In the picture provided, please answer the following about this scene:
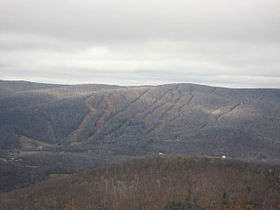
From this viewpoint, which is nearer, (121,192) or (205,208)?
(205,208)

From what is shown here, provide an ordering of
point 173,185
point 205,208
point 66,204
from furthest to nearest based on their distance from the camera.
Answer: point 173,185 < point 66,204 < point 205,208

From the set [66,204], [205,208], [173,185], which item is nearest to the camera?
[205,208]

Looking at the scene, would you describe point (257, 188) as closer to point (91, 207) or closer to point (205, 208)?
point (205, 208)

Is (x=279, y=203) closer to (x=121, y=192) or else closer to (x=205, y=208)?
(x=205, y=208)

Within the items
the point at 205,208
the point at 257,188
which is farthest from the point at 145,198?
the point at 257,188

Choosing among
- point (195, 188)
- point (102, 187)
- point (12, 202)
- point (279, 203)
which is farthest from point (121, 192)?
point (279, 203)

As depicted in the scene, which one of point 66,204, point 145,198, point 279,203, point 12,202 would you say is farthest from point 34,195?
point 279,203

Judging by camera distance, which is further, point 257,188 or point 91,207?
point 257,188

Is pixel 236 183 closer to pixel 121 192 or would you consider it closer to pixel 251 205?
pixel 251 205
